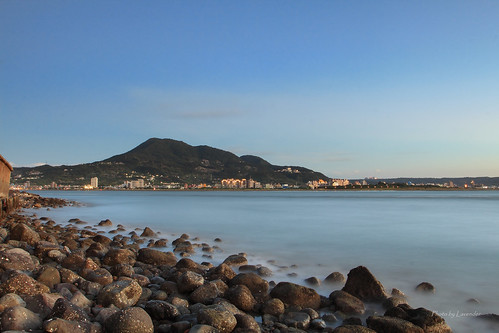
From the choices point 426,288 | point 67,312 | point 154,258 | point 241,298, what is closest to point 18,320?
point 67,312

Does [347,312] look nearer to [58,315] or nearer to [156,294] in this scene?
[156,294]

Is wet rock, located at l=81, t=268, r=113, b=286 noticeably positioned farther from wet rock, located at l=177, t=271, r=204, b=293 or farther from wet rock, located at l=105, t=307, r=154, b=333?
wet rock, located at l=105, t=307, r=154, b=333

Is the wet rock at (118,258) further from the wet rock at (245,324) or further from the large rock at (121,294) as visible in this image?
the wet rock at (245,324)

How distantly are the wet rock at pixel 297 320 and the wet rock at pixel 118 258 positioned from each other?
4.79 metres

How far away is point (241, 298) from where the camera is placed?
A: 21.7 feet

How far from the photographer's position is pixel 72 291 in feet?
20.6

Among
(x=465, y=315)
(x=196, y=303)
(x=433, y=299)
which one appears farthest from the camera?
(x=433, y=299)

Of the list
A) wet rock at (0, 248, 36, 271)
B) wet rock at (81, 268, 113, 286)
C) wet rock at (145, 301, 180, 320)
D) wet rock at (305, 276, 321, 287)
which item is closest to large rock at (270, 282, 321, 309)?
wet rock at (305, 276, 321, 287)

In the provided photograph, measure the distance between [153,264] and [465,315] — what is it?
23.7 ft

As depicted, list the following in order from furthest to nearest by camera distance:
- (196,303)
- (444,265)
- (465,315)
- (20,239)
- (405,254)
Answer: (405,254), (444,265), (20,239), (465,315), (196,303)

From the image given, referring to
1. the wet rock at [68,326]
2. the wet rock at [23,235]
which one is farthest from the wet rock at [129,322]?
the wet rock at [23,235]

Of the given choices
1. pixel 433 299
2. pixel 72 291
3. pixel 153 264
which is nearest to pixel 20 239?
pixel 153 264

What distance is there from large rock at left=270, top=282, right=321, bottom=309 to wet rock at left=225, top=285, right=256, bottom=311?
60 centimetres

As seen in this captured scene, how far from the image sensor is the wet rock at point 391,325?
18.0ft
